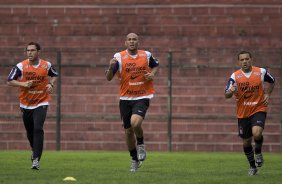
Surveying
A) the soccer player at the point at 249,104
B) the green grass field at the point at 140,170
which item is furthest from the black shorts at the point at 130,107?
the soccer player at the point at 249,104

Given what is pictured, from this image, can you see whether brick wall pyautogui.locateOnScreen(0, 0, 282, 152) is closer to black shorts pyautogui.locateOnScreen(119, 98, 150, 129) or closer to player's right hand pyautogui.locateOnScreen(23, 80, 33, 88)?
black shorts pyautogui.locateOnScreen(119, 98, 150, 129)

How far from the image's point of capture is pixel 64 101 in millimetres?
23766

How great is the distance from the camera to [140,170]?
15008 millimetres

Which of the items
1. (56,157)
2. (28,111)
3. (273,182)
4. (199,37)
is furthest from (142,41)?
(273,182)

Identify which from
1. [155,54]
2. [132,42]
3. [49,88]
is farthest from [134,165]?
[155,54]

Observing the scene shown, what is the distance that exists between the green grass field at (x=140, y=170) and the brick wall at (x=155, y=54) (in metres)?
2.42

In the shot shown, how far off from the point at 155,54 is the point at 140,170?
9129 millimetres

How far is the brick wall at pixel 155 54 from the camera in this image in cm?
2316

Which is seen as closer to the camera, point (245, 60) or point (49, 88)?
point (245, 60)

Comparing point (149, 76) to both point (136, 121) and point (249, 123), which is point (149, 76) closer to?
point (136, 121)

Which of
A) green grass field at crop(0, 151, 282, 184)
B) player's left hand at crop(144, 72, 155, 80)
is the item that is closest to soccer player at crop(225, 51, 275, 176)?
green grass field at crop(0, 151, 282, 184)

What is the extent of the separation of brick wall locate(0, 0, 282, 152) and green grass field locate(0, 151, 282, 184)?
7.93ft

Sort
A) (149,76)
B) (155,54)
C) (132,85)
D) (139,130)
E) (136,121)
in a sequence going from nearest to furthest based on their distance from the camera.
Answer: (136,121), (139,130), (149,76), (132,85), (155,54)

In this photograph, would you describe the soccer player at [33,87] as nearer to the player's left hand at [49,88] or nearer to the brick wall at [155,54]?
the player's left hand at [49,88]
